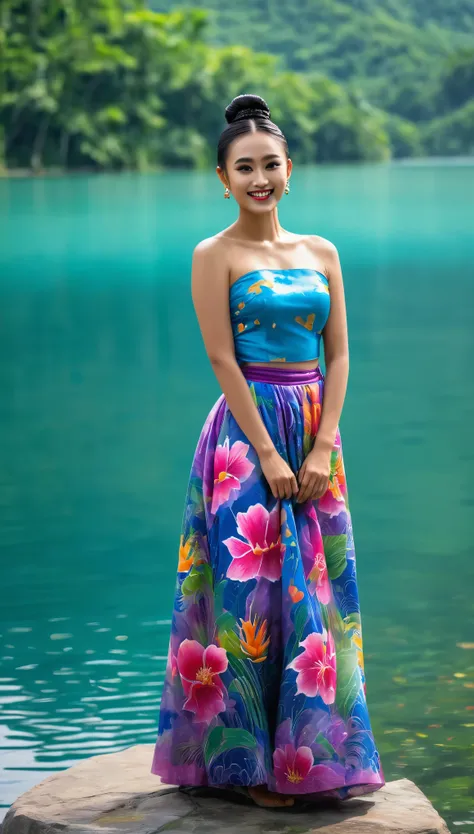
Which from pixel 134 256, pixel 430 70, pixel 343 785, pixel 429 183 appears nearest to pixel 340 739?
pixel 343 785

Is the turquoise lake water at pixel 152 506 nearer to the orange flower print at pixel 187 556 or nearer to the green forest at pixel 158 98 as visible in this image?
the orange flower print at pixel 187 556

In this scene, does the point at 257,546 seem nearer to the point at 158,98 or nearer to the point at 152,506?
the point at 152,506

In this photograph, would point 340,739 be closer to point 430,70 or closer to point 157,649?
point 157,649

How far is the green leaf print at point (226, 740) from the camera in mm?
3502

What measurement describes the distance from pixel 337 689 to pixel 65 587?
3.07 meters

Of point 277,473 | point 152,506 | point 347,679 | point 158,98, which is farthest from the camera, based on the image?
point 158,98

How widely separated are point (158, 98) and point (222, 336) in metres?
75.2

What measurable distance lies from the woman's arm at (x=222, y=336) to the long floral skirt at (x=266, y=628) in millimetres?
55

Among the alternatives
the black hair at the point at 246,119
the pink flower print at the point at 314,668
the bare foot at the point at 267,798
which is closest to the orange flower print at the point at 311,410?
the pink flower print at the point at 314,668

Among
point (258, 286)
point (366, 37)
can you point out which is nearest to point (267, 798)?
point (258, 286)

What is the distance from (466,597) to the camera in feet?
20.2

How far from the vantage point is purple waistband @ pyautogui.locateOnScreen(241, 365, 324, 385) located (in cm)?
356

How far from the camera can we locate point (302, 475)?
→ 11.5 feet

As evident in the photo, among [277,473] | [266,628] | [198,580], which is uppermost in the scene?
[277,473]
